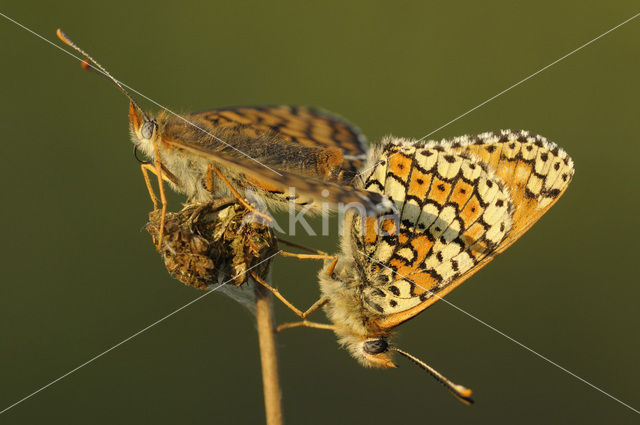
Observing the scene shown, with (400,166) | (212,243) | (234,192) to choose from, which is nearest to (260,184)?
(234,192)

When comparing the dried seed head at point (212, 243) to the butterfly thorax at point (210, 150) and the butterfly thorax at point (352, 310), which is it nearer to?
the butterfly thorax at point (210, 150)

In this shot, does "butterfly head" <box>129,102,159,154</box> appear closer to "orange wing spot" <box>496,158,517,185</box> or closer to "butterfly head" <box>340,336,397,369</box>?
"butterfly head" <box>340,336,397,369</box>

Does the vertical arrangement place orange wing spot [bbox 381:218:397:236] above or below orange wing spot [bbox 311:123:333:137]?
below

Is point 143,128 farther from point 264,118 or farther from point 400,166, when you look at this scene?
point 400,166

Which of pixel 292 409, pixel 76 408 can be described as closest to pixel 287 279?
pixel 292 409

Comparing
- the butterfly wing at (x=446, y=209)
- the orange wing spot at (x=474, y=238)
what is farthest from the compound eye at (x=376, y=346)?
the orange wing spot at (x=474, y=238)

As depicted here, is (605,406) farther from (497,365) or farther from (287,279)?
(287,279)

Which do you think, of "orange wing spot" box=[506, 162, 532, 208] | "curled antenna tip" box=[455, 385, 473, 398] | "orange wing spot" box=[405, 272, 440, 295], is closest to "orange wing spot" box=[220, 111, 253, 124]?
"orange wing spot" box=[405, 272, 440, 295]

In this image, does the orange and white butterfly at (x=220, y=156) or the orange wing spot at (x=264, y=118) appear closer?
the orange and white butterfly at (x=220, y=156)
